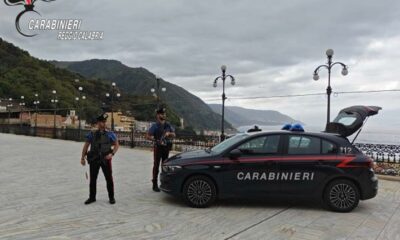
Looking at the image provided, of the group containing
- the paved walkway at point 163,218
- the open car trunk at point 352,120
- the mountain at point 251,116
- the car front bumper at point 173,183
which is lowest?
the paved walkway at point 163,218

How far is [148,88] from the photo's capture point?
101 m

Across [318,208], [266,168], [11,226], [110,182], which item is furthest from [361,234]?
[11,226]

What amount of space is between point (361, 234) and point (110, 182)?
4.35 m

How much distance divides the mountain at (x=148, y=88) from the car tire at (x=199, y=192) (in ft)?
102

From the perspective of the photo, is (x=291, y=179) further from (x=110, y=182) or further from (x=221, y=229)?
(x=110, y=182)

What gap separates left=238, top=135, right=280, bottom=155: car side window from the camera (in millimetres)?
6602

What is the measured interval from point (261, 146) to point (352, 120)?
3.15 meters

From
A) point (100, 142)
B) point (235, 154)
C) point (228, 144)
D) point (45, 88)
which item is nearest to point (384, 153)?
point (228, 144)

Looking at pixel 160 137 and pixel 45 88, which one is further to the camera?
pixel 45 88

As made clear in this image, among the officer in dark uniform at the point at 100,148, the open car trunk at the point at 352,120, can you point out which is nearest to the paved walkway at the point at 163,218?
the officer in dark uniform at the point at 100,148

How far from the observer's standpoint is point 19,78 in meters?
78.6

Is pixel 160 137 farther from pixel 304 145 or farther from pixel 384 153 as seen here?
pixel 384 153

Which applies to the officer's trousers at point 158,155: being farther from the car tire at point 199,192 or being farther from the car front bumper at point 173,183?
the car tire at point 199,192

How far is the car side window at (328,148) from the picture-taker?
661 cm
